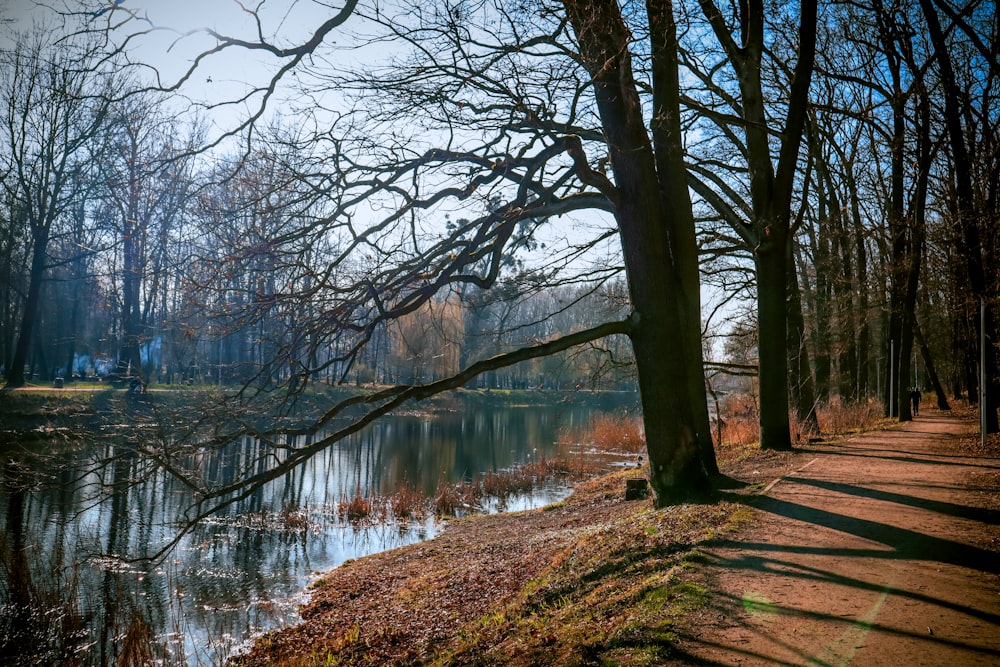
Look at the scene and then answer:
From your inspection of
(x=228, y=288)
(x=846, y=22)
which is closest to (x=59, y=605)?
(x=228, y=288)

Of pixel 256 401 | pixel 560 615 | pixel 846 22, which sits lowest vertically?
pixel 560 615

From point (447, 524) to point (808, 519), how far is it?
9.29 m

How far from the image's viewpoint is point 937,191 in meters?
20.3

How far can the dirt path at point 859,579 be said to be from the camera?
385cm

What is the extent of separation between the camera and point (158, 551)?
922 centimetres

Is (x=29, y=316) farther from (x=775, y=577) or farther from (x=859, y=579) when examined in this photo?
(x=859, y=579)

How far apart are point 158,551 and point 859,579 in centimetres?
861

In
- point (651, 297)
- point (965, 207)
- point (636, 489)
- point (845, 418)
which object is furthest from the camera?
point (845, 418)

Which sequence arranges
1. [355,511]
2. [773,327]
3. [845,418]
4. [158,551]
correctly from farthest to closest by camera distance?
[845,418] < [355,511] < [773,327] < [158,551]

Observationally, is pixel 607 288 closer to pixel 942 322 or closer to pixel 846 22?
pixel 846 22

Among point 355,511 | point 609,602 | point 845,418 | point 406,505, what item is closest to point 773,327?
point 609,602

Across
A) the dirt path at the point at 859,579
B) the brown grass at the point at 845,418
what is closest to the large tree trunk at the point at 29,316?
the brown grass at the point at 845,418

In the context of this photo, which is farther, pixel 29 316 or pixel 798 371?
pixel 29 316

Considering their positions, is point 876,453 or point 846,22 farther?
point 846,22
